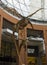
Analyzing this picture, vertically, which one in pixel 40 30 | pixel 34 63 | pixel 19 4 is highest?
pixel 19 4

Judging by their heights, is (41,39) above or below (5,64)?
above

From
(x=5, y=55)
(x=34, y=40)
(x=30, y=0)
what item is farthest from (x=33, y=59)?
(x=30, y=0)

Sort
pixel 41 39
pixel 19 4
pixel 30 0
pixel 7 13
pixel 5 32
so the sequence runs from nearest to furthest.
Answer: pixel 5 32 < pixel 7 13 < pixel 19 4 < pixel 41 39 < pixel 30 0

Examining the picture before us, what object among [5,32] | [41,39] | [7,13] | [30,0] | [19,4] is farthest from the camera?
[30,0]

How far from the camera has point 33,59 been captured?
2339 centimetres

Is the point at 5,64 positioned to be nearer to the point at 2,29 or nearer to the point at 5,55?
the point at 5,55

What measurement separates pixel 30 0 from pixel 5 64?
9.22 meters

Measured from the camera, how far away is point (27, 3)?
23.1 m

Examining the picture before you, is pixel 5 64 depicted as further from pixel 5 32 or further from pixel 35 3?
pixel 35 3

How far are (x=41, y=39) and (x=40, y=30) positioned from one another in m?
1.64

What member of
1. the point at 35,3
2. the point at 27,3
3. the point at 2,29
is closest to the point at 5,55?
the point at 2,29

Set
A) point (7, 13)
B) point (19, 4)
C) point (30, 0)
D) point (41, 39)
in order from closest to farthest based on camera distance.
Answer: point (7, 13) → point (19, 4) → point (41, 39) → point (30, 0)

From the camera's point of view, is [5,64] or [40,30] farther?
[40,30]

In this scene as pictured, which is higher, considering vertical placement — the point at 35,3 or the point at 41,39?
the point at 35,3
